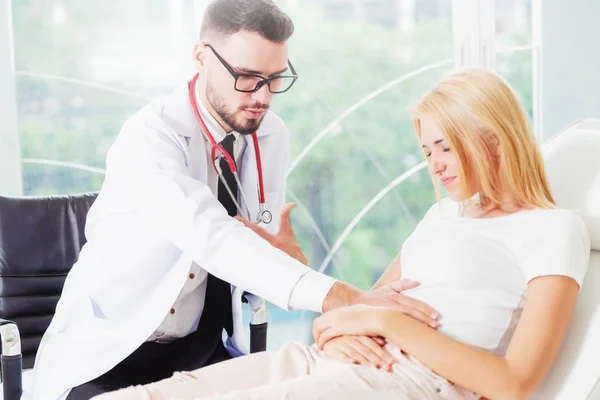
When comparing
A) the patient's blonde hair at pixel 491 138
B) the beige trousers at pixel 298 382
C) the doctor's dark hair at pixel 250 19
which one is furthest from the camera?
the doctor's dark hair at pixel 250 19

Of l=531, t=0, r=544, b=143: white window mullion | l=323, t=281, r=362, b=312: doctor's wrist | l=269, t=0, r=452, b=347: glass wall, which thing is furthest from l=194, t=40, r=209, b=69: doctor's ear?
l=531, t=0, r=544, b=143: white window mullion

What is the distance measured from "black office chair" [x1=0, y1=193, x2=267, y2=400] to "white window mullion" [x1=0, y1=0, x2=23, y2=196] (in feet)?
4.08

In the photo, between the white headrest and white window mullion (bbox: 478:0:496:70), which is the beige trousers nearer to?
the white headrest

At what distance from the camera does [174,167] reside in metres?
1.84

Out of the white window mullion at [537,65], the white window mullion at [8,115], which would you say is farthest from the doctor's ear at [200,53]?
the white window mullion at [537,65]

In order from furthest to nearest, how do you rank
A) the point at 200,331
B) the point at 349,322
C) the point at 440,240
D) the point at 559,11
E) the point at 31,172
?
the point at 559,11, the point at 31,172, the point at 200,331, the point at 440,240, the point at 349,322

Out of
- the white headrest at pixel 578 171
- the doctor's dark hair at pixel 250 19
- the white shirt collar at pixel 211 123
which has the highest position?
the doctor's dark hair at pixel 250 19

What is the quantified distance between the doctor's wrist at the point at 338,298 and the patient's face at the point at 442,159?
0.29m

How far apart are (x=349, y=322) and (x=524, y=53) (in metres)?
2.99

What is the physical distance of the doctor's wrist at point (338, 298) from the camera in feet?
5.26

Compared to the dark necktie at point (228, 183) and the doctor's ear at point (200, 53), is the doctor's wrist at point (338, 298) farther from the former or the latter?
the doctor's ear at point (200, 53)

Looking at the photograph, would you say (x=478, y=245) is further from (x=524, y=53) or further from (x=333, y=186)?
(x=524, y=53)

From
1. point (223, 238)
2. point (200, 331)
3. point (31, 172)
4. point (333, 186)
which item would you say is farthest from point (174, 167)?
point (333, 186)

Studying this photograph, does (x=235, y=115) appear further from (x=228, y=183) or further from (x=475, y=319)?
(x=475, y=319)
